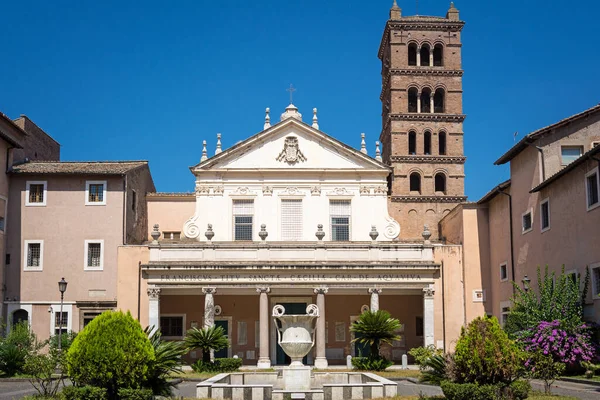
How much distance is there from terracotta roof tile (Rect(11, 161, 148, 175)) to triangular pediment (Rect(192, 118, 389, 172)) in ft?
12.7

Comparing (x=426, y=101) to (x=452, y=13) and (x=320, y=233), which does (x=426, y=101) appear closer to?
(x=452, y=13)

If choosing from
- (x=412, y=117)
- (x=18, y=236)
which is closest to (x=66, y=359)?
(x=18, y=236)

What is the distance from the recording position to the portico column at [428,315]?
37.8 metres

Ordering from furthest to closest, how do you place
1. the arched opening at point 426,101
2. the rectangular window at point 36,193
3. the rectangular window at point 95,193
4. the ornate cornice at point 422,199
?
the arched opening at point 426,101
the ornate cornice at point 422,199
the rectangular window at point 95,193
the rectangular window at point 36,193

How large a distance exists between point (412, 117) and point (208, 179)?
54.1 ft

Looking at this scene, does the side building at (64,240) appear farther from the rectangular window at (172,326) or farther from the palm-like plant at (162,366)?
the palm-like plant at (162,366)

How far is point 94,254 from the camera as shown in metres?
39.8

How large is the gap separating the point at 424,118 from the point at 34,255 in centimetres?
2655

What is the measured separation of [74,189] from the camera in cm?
3997

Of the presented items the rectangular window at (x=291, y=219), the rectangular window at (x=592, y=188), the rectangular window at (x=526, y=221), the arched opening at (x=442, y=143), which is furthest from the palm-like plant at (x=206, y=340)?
the arched opening at (x=442, y=143)

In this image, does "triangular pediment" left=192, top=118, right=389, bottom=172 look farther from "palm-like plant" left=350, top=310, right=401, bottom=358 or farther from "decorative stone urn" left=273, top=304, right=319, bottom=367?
"decorative stone urn" left=273, top=304, right=319, bottom=367

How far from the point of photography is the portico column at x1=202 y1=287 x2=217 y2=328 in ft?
123

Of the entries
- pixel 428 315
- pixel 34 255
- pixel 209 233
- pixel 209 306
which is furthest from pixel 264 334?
pixel 34 255

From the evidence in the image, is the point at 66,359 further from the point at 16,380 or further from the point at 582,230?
the point at 582,230
